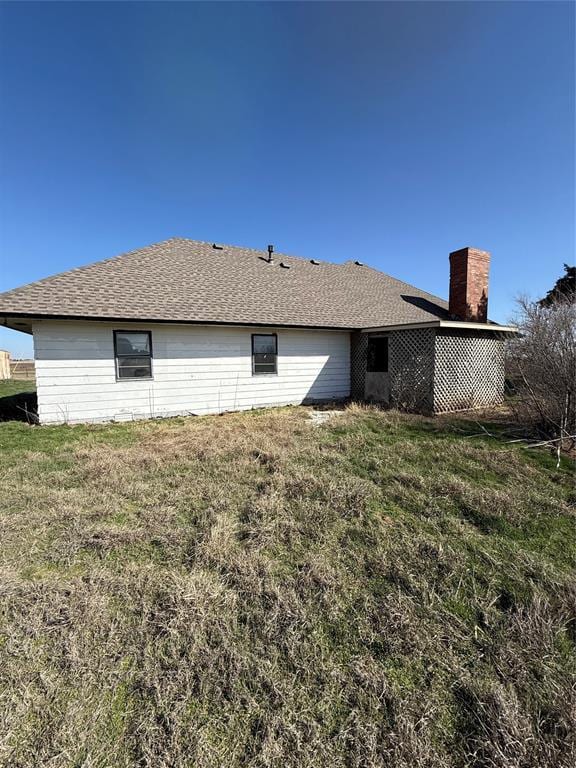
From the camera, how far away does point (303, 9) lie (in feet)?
24.2

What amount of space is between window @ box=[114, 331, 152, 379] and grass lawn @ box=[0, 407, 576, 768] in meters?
4.13

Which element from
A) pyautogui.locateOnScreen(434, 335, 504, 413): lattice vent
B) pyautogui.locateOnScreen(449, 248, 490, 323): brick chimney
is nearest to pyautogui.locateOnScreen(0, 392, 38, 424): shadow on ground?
pyautogui.locateOnScreen(434, 335, 504, 413): lattice vent

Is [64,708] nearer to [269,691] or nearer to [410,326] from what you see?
[269,691]

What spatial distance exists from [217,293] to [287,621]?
9.37 meters

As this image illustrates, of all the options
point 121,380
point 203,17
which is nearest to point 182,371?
point 121,380

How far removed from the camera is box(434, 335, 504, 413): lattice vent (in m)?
9.66

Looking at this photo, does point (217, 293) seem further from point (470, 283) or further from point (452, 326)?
point (470, 283)

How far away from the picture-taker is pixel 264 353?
1026cm

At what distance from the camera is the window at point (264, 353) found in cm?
1008

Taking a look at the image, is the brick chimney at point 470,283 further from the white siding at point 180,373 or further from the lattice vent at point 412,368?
the white siding at point 180,373

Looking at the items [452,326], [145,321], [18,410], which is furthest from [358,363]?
[18,410]

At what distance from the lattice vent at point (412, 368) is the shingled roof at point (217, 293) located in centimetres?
159

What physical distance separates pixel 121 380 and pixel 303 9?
386 inches

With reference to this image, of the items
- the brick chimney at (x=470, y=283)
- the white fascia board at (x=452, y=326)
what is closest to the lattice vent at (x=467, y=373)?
the white fascia board at (x=452, y=326)
